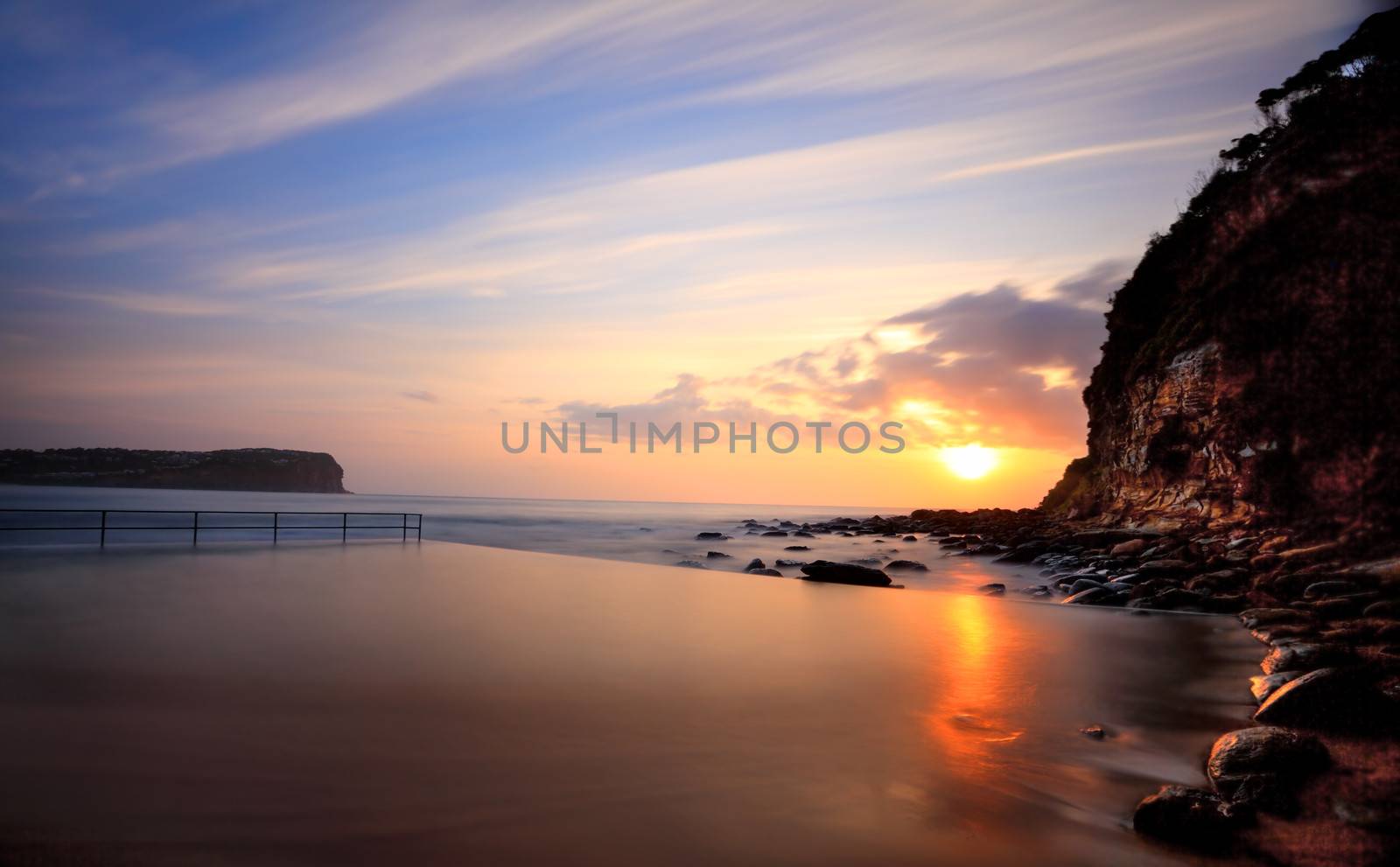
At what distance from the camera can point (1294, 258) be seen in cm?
1819

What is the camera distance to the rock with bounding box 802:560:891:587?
1622 centimetres

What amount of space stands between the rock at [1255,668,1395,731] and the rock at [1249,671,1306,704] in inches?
25.2

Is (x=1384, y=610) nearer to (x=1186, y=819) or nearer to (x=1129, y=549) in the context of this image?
(x=1186, y=819)

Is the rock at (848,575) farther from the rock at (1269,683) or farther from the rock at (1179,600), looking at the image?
the rock at (1269,683)

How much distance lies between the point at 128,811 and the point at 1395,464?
65.2 ft

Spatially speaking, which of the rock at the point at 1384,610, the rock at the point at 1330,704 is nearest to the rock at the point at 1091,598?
the rock at the point at 1384,610

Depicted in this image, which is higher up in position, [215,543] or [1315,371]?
[1315,371]

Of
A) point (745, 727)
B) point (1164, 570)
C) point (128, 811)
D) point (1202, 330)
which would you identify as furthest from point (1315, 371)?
point (128, 811)

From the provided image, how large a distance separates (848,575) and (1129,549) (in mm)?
7767

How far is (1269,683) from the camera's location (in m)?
6.38

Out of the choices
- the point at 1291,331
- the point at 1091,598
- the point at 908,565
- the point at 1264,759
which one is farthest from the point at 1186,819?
the point at 1291,331

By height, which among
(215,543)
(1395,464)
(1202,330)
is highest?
(1202,330)

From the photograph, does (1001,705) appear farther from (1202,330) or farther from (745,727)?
(1202,330)

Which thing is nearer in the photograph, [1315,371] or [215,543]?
[1315,371]
